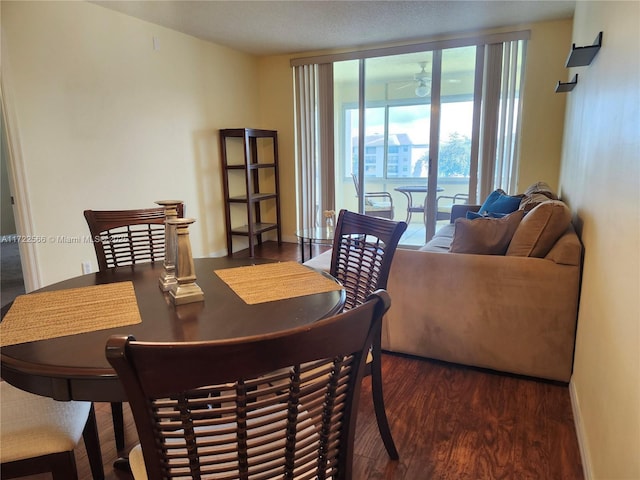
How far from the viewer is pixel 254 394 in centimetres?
69

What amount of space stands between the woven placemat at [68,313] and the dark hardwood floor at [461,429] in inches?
28.4

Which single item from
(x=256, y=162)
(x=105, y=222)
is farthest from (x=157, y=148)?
(x=105, y=222)

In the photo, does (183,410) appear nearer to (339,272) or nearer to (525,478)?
(339,272)

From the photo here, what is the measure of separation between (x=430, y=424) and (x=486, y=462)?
29 centimetres

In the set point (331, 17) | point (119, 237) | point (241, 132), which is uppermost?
point (331, 17)

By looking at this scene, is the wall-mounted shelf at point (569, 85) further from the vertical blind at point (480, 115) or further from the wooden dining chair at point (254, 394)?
the wooden dining chair at point (254, 394)

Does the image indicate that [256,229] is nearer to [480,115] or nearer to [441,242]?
[441,242]

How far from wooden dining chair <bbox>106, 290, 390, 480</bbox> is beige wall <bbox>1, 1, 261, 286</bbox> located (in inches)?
118

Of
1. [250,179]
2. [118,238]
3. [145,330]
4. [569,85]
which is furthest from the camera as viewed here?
[250,179]

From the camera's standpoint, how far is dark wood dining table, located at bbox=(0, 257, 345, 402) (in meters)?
0.92

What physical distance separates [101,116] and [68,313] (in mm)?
2756

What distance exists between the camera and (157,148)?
159 inches

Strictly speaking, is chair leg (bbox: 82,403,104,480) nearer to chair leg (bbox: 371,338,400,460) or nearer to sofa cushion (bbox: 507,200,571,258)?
chair leg (bbox: 371,338,400,460)

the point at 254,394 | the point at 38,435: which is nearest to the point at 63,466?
the point at 38,435
